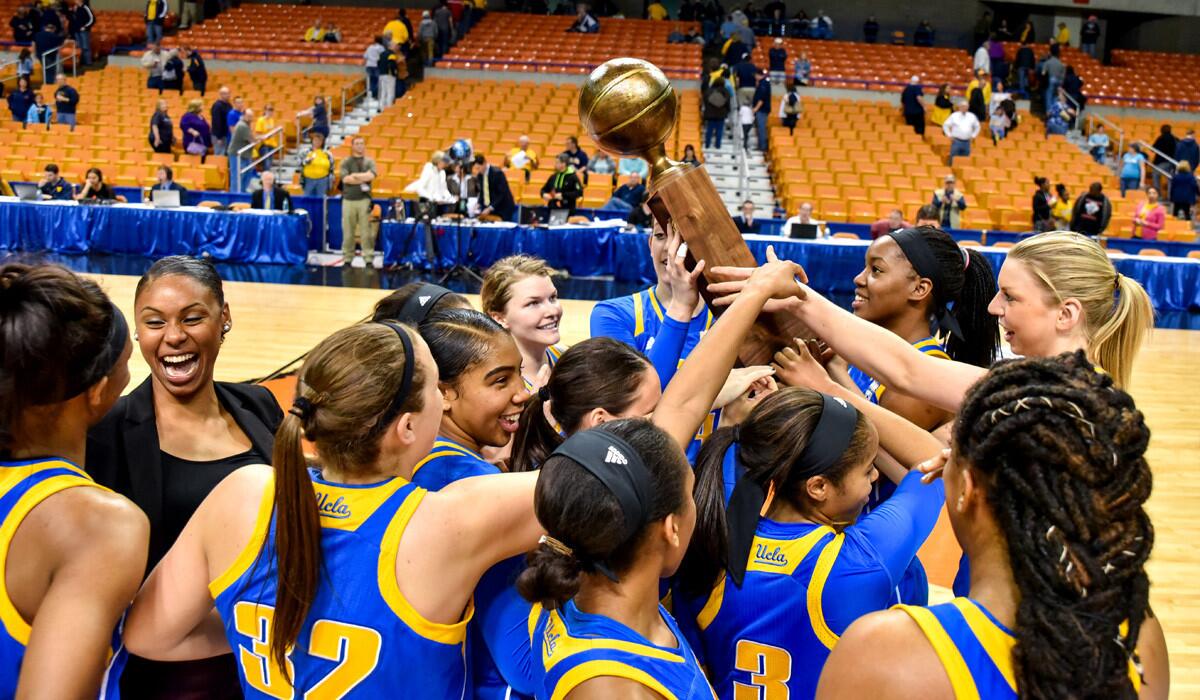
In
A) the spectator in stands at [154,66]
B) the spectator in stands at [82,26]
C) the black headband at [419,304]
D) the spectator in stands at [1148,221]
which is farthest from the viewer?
the spectator in stands at [82,26]

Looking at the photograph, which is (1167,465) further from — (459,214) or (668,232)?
(459,214)

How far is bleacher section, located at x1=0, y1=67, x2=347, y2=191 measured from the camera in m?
15.0

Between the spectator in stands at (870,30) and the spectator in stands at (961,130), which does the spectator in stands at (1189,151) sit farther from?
the spectator in stands at (870,30)

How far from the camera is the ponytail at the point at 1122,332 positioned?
2.33m

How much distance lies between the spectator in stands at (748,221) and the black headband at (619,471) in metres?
11.0

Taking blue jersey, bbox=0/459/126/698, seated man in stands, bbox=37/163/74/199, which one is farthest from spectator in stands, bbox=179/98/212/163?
blue jersey, bbox=0/459/126/698

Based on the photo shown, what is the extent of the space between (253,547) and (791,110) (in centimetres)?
1672

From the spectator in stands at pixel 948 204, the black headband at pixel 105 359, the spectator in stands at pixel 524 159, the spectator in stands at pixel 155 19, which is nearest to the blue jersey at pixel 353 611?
the black headband at pixel 105 359

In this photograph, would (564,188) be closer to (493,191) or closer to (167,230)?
(493,191)

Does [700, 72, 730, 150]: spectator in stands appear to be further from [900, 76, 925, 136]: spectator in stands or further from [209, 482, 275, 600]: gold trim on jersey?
[209, 482, 275, 600]: gold trim on jersey

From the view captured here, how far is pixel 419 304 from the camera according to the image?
278 centimetres

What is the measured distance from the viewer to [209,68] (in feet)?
66.4

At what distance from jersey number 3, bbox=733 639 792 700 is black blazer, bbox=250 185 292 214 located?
1165 cm

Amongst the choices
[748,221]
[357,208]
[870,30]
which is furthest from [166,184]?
[870,30]
